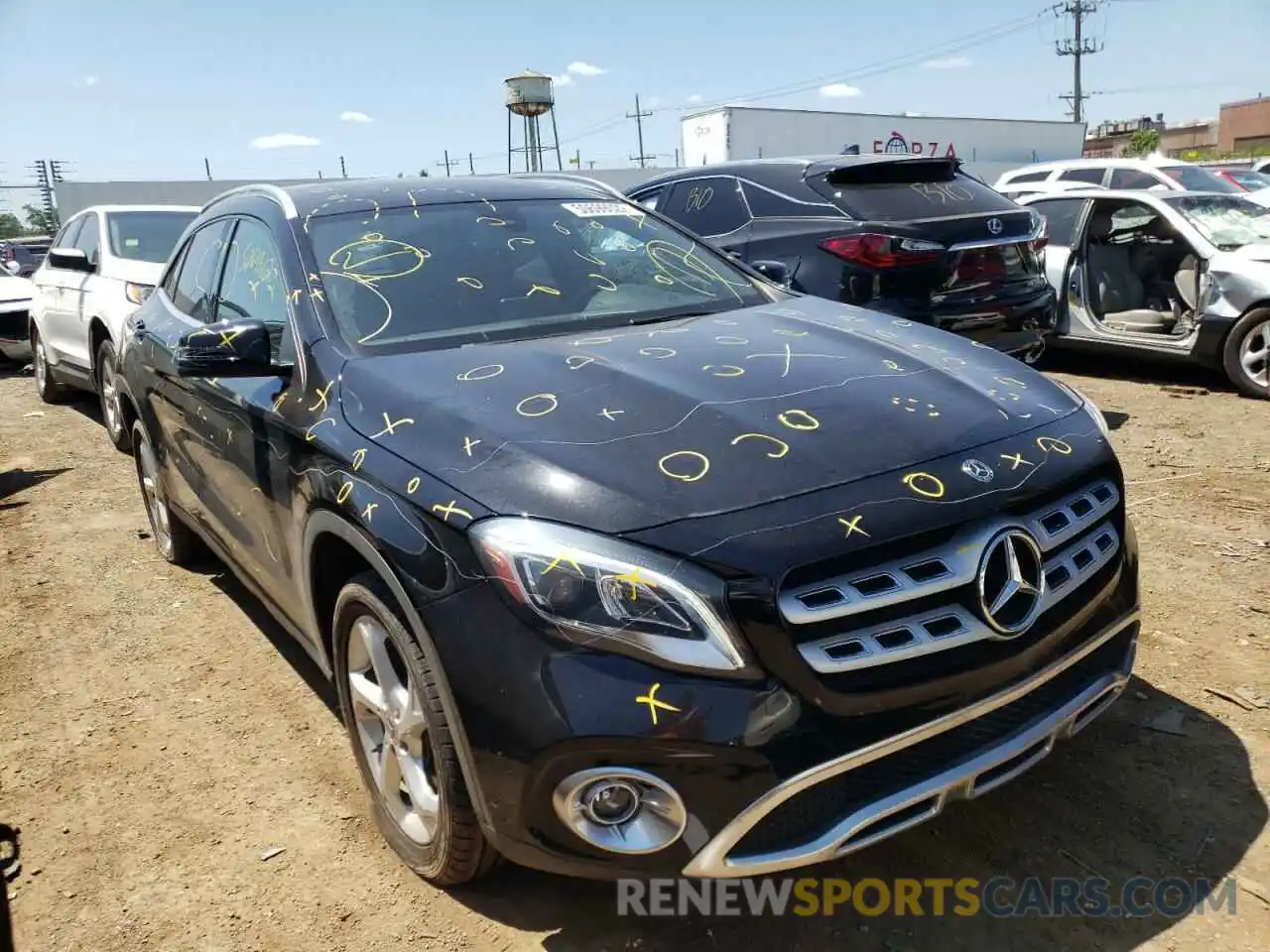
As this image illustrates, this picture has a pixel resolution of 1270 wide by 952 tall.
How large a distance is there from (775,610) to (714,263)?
2.05 meters

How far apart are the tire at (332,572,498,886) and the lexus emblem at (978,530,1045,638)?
1120 millimetres

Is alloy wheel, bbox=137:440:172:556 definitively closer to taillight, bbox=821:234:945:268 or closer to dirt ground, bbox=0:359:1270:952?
dirt ground, bbox=0:359:1270:952

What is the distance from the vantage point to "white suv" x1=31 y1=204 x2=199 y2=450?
689 cm

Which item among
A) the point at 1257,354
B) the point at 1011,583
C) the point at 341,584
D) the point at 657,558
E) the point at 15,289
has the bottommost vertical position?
the point at 1257,354

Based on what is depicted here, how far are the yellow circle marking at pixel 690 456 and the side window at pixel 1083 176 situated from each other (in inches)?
559

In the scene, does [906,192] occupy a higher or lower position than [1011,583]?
higher

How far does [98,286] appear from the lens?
7199 millimetres

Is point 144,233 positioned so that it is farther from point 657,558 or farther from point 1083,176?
point 1083,176

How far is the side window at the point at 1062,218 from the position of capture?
25.0ft

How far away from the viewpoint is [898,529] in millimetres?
1949

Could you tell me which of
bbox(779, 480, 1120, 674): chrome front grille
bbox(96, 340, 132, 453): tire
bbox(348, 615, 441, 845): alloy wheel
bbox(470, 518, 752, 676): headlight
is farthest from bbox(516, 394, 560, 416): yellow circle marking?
bbox(96, 340, 132, 453): tire

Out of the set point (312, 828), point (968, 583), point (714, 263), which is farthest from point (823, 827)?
point (714, 263)

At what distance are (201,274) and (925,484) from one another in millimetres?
3060

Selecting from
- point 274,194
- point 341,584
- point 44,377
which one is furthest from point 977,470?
point 44,377
